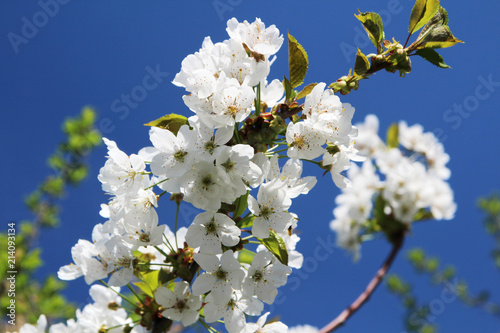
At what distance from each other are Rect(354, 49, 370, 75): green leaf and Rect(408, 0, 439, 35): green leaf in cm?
26

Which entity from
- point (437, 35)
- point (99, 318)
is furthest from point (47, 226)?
point (437, 35)

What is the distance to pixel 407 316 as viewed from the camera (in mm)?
5113

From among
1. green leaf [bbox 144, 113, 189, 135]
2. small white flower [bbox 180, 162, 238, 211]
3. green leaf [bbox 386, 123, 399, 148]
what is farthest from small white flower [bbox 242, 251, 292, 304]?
green leaf [bbox 386, 123, 399, 148]

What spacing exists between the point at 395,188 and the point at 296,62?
2468 mm

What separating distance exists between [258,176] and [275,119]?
0.67 feet

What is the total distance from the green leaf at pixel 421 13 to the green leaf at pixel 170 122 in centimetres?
88

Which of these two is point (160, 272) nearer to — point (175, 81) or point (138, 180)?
point (138, 180)

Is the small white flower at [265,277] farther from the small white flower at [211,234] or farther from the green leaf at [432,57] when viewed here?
the green leaf at [432,57]

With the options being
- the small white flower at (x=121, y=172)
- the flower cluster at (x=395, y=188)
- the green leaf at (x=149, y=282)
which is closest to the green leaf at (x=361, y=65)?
the small white flower at (x=121, y=172)

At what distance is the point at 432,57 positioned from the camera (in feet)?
4.55

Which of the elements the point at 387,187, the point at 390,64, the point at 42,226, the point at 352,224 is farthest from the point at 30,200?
the point at 390,64

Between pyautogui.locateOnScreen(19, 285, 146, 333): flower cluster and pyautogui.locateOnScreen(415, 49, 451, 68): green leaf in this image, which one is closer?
pyautogui.locateOnScreen(415, 49, 451, 68): green leaf

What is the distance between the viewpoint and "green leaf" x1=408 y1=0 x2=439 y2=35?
1.39 m

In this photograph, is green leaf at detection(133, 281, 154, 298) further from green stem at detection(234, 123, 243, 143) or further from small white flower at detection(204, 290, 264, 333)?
green stem at detection(234, 123, 243, 143)
